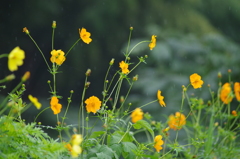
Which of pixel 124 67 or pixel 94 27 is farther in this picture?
pixel 94 27

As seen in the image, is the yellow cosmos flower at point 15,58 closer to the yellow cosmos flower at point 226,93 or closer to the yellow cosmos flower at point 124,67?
the yellow cosmos flower at point 124,67

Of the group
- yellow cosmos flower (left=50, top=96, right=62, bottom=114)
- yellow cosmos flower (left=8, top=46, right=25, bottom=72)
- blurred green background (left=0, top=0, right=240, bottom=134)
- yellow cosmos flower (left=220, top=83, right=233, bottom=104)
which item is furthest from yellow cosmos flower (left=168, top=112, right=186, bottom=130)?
blurred green background (left=0, top=0, right=240, bottom=134)

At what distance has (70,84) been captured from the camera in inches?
212

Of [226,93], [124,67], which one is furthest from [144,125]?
[226,93]

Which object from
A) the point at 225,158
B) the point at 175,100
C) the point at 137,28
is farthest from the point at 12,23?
the point at 225,158

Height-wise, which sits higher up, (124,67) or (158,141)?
(124,67)

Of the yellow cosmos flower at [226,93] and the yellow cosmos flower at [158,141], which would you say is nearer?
the yellow cosmos flower at [158,141]

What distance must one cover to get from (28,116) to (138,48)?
4.43 ft

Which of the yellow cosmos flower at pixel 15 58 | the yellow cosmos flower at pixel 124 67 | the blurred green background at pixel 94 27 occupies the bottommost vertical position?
the blurred green background at pixel 94 27

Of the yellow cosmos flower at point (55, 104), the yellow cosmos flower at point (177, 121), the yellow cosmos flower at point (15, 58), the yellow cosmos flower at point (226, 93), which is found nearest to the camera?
the yellow cosmos flower at point (15, 58)

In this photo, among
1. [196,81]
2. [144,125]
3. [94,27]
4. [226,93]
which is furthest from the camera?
[94,27]

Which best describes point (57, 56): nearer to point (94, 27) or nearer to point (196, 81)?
point (196, 81)

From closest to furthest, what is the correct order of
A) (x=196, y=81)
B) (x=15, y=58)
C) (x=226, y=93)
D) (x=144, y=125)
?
(x=15, y=58) < (x=144, y=125) < (x=196, y=81) < (x=226, y=93)

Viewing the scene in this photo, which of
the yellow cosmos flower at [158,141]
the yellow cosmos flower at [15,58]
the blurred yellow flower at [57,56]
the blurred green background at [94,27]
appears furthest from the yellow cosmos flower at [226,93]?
the blurred green background at [94,27]
